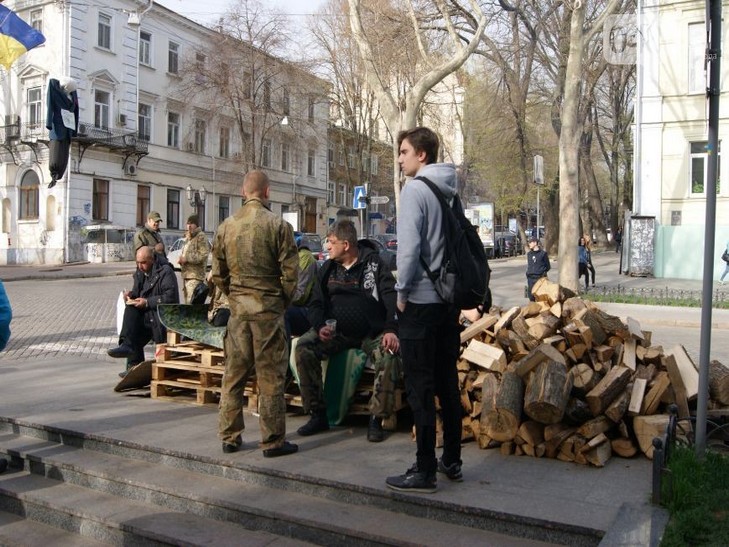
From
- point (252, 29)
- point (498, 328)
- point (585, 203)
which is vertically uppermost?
point (252, 29)

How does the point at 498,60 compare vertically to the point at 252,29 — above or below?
below

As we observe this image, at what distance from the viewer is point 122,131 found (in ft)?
118

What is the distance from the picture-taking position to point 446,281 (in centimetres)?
390

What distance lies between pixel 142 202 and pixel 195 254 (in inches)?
1154

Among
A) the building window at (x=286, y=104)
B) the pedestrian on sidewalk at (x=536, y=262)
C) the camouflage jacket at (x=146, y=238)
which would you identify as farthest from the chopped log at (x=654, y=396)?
the building window at (x=286, y=104)

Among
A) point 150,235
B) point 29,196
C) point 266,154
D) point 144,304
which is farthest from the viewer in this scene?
point 266,154

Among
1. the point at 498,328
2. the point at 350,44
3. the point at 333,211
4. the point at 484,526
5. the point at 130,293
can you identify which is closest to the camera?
the point at 484,526

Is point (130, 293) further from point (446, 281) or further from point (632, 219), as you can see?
point (632, 219)

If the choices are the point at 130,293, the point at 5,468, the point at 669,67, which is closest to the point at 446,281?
the point at 5,468

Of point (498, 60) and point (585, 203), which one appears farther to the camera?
point (585, 203)

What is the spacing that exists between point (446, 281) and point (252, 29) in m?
35.3

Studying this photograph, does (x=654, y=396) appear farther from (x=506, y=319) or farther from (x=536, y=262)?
(x=536, y=262)

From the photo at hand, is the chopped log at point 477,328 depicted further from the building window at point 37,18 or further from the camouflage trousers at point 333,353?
the building window at point 37,18

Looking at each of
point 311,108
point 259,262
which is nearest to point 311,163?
point 311,108
